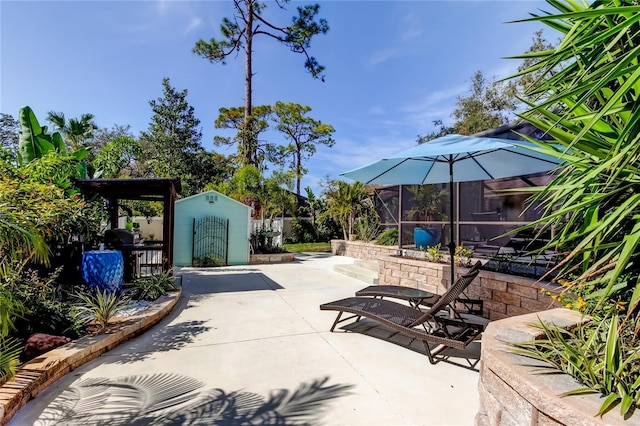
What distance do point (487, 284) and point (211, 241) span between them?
10.2 m

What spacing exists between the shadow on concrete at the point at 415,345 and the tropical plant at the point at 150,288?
3.81 metres

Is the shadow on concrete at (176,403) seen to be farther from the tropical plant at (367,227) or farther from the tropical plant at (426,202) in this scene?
the tropical plant at (367,227)

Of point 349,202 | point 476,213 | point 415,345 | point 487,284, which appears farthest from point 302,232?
point 415,345

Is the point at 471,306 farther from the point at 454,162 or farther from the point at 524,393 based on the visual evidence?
the point at 524,393

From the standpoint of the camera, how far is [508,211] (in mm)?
8664

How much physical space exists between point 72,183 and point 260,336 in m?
5.56

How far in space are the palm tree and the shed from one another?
12.2ft

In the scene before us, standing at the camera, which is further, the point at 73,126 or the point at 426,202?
the point at 426,202

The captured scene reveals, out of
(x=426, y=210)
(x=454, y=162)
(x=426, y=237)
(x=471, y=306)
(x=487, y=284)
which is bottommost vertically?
(x=471, y=306)

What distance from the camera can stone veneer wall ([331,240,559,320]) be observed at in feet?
15.5

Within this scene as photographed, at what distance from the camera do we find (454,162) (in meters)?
5.86

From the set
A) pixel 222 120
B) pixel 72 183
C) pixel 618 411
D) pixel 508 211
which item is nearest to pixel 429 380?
pixel 618 411

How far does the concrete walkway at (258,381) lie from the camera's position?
2730 mm

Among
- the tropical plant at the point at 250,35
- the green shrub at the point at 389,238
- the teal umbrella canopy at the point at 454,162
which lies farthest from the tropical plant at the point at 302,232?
the teal umbrella canopy at the point at 454,162
